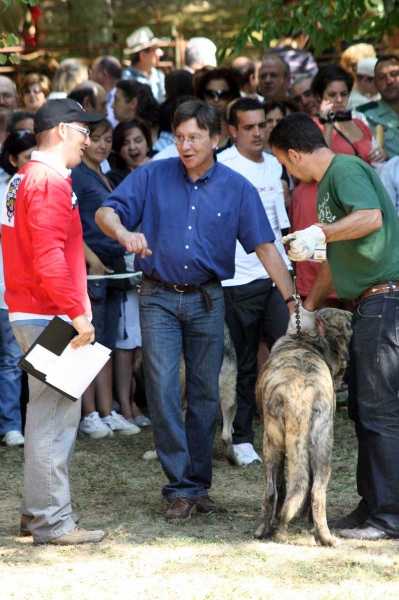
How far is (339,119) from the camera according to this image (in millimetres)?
8031

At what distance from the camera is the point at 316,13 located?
27.8ft

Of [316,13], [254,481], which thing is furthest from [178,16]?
[254,481]

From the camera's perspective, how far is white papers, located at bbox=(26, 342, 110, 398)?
4.70m

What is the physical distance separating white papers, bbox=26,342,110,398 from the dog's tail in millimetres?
1056

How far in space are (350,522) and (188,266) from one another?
5.76ft

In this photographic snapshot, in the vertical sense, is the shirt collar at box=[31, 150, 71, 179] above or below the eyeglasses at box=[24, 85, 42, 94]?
below

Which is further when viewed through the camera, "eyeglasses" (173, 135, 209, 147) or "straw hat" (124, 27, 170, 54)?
"straw hat" (124, 27, 170, 54)

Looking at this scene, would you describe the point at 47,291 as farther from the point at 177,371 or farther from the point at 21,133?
the point at 21,133

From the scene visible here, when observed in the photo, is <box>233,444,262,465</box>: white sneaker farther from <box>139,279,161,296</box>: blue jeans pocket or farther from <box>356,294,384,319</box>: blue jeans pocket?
<box>356,294,384,319</box>: blue jeans pocket

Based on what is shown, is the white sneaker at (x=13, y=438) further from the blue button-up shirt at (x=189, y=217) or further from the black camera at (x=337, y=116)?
the black camera at (x=337, y=116)

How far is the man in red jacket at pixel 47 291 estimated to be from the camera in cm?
472

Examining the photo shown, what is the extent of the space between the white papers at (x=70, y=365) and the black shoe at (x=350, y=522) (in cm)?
167

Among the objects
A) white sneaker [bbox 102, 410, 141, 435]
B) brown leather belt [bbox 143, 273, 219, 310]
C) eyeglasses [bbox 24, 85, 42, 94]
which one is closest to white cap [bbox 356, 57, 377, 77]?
eyeglasses [bbox 24, 85, 42, 94]

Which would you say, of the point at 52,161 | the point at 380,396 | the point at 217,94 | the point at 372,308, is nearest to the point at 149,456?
the point at 380,396
